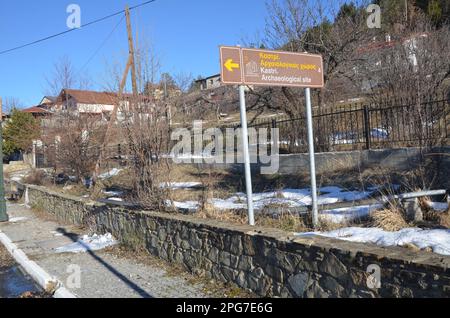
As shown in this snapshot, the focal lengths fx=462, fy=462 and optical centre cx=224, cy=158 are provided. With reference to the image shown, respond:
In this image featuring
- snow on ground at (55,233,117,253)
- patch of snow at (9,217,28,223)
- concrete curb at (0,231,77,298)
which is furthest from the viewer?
patch of snow at (9,217,28,223)

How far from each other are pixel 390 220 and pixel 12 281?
18.8ft

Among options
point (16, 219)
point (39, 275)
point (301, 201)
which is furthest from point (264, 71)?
point (16, 219)

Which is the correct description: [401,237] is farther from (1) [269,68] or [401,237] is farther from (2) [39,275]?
(2) [39,275]

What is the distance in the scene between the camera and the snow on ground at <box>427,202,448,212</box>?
723 centimetres

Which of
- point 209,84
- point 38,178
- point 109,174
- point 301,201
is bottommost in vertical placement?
point 301,201

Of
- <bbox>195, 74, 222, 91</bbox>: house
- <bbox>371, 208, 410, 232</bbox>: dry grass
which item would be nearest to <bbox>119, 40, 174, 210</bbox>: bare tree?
<bbox>371, 208, 410, 232</bbox>: dry grass

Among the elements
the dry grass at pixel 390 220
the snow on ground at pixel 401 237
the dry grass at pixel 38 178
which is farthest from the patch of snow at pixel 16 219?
the dry grass at pixel 390 220

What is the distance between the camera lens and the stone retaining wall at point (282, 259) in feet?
12.1

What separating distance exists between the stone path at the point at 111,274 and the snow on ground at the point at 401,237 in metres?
1.77

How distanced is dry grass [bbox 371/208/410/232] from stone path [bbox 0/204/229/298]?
2.67m

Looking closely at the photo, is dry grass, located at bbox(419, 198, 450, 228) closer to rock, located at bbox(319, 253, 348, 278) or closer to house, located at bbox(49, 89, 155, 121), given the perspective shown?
rock, located at bbox(319, 253, 348, 278)

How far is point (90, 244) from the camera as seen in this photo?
9.10 meters
